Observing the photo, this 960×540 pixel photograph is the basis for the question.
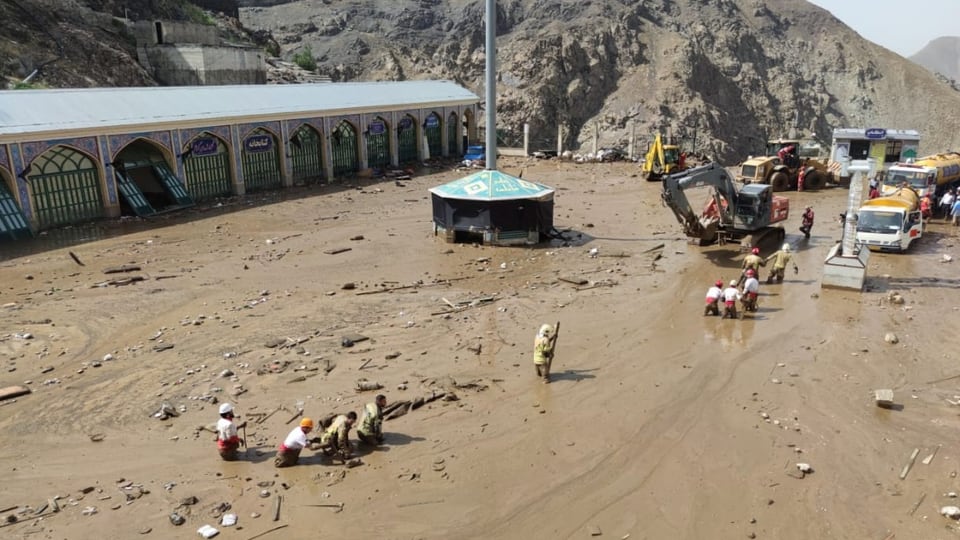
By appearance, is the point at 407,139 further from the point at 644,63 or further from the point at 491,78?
the point at 644,63

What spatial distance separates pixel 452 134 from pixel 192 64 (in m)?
16.9

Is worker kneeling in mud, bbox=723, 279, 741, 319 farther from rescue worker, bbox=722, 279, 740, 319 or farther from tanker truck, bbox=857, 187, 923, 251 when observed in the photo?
tanker truck, bbox=857, 187, 923, 251

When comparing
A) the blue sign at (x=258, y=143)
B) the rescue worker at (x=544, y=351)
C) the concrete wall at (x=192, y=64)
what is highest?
the concrete wall at (x=192, y=64)

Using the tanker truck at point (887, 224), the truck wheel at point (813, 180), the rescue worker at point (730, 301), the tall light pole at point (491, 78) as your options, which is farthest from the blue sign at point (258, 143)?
the truck wheel at point (813, 180)

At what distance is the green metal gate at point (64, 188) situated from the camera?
76.6ft

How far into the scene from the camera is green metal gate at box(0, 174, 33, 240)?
22.0 metres

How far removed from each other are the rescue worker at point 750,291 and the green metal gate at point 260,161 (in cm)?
2260

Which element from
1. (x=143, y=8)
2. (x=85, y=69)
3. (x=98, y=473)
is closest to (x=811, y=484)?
(x=98, y=473)

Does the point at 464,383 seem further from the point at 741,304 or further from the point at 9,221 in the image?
the point at 9,221

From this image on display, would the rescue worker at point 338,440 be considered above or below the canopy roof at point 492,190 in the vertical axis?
below

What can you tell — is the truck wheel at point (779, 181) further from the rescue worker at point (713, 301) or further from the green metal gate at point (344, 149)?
the green metal gate at point (344, 149)

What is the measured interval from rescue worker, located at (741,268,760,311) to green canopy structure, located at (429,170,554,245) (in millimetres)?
7808

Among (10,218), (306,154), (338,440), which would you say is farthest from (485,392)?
(306,154)

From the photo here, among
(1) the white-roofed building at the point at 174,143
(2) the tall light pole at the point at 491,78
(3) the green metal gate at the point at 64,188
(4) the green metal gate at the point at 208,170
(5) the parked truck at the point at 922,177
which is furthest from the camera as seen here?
(4) the green metal gate at the point at 208,170
